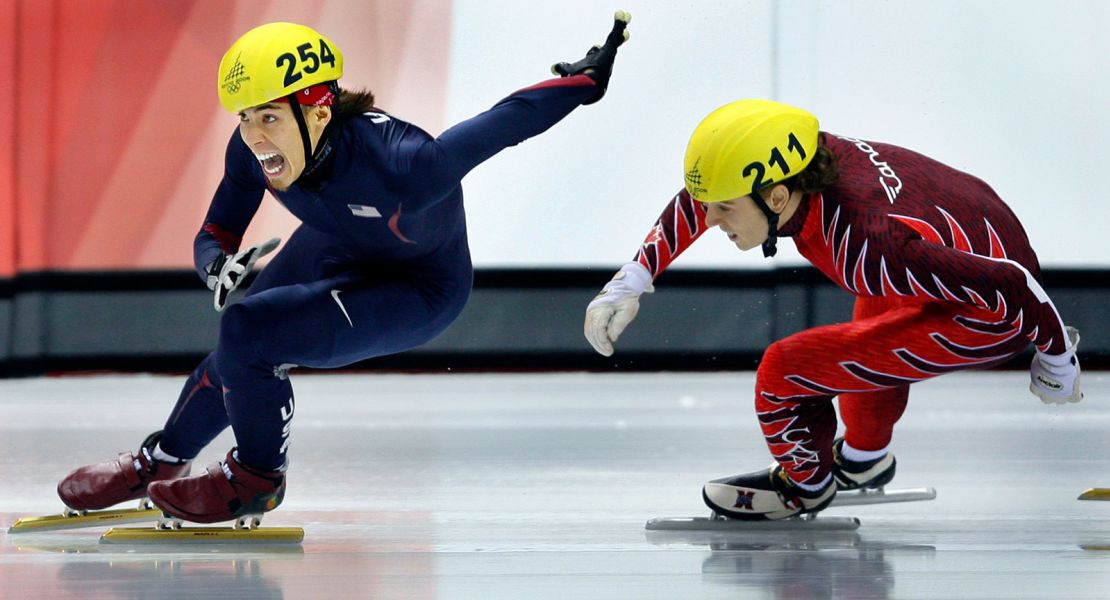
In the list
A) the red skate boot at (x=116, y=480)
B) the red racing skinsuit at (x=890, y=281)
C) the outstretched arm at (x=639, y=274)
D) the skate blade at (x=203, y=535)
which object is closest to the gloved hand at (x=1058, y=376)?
the red racing skinsuit at (x=890, y=281)

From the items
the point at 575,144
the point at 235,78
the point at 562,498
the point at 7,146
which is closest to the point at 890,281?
the point at 562,498

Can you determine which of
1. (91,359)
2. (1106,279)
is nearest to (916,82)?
(1106,279)

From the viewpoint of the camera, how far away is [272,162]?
2846mm

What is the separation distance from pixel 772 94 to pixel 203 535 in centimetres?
393

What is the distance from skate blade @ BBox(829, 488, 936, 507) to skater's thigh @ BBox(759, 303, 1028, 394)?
43 centimetres

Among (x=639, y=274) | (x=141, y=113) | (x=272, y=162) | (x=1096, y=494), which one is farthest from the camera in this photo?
Answer: (x=141, y=113)

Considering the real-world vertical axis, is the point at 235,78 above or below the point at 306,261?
above

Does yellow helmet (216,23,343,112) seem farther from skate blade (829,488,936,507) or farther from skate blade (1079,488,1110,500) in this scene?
skate blade (1079,488,1110,500)

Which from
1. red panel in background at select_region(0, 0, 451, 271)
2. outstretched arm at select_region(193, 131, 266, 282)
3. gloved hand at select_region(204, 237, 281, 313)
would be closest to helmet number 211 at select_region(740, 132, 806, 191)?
gloved hand at select_region(204, 237, 281, 313)

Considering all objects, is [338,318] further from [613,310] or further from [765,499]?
[765,499]

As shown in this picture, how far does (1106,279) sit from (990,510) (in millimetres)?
3204

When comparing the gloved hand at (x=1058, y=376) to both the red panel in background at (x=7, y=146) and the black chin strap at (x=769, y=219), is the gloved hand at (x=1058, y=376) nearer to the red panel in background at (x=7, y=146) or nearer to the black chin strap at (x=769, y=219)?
the black chin strap at (x=769, y=219)

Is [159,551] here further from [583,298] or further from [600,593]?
[583,298]

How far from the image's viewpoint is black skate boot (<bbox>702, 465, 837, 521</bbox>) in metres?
3.21
